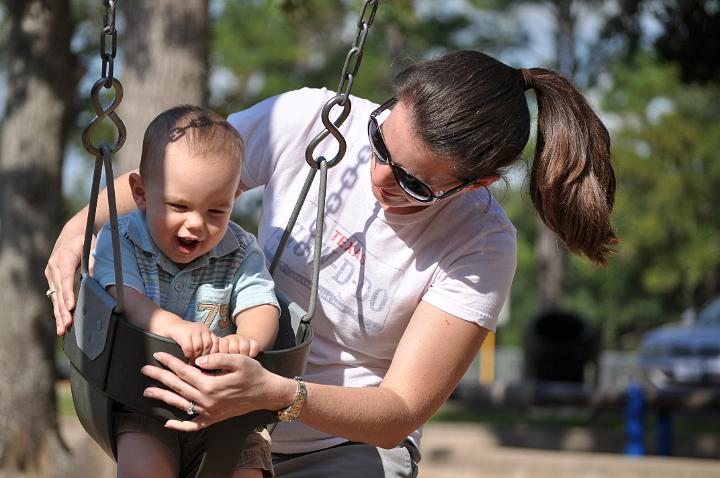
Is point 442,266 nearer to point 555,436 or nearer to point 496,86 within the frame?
point 496,86

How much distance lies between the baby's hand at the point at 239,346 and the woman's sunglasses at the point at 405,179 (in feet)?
1.82

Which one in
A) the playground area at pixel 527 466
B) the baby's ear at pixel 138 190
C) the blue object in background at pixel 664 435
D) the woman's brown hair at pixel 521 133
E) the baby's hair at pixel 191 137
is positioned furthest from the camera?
the blue object in background at pixel 664 435

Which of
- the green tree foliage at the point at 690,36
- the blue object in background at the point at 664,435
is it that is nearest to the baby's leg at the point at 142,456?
the blue object in background at the point at 664,435

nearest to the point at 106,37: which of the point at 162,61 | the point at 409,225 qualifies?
the point at 409,225

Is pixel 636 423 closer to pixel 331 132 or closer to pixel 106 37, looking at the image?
pixel 331 132

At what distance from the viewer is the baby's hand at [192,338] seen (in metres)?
2.09

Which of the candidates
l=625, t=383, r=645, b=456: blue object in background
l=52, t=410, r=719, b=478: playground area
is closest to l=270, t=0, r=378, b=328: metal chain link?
l=52, t=410, r=719, b=478: playground area

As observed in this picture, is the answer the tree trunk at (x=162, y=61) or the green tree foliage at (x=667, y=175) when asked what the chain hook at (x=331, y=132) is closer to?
the tree trunk at (x=162, y=61)

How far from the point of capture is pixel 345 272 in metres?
2.71

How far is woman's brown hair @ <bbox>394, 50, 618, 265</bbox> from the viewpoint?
250cm

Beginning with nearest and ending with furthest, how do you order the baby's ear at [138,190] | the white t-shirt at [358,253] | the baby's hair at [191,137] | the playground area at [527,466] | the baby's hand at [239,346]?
the baby's hand at [239,346] < the baby's hair at [191,137] < the baby's ear at [138,190] < the white t-shirt at [358,253] < the playground area at [527,466]

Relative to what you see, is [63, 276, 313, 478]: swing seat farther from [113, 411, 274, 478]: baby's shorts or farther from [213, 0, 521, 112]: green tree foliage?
[213, 0, 521, 112]: green tree foliage

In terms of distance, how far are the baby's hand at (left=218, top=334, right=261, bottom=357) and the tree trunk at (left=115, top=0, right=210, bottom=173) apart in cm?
333

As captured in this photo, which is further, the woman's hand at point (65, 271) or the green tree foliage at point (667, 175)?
the green tree foliage at point (667, 175)
